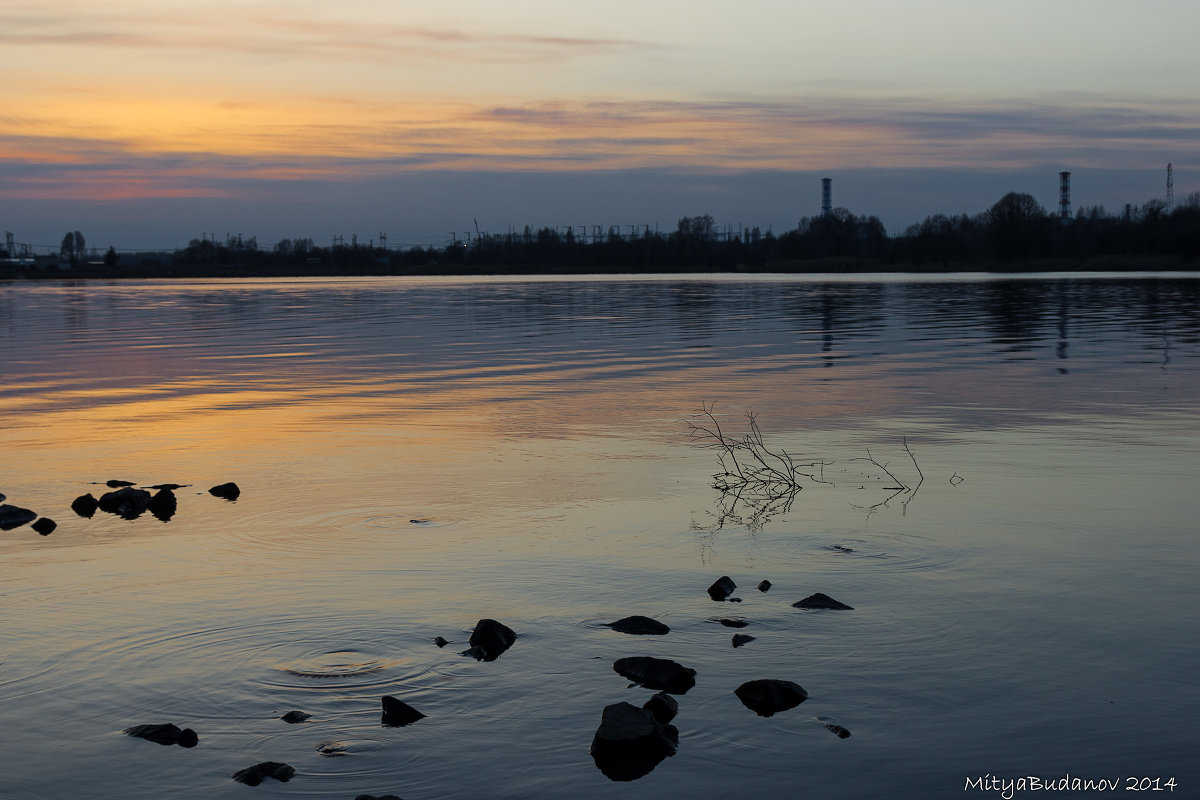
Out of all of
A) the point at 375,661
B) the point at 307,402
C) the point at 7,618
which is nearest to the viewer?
the point at 375,661

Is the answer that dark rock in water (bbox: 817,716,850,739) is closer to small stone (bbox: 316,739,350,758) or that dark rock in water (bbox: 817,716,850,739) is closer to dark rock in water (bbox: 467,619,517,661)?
dark rock in water (bbox: 467,619,517,661)

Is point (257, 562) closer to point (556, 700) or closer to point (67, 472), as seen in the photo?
point (556, 700)

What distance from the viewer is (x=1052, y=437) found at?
1933cm

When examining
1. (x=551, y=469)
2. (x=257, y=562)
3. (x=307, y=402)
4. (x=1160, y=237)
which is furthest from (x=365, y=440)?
(x=1160, y=237)

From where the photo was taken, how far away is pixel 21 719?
320 inches

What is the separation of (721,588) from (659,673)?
226cm

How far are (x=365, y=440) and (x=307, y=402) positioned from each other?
6125mm

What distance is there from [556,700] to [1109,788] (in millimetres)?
3648

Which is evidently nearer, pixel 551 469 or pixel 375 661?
pixel 375 661

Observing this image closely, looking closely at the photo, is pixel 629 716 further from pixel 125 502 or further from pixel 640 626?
pixel 125 502

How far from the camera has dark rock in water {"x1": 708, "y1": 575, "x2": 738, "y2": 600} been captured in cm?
1066

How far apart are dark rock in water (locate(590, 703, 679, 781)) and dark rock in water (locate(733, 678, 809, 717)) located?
863 mm

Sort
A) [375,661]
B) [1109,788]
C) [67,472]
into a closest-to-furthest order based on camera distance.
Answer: [1109,788], [375,661], [67,472]

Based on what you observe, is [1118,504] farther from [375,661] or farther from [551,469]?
[375,661]
